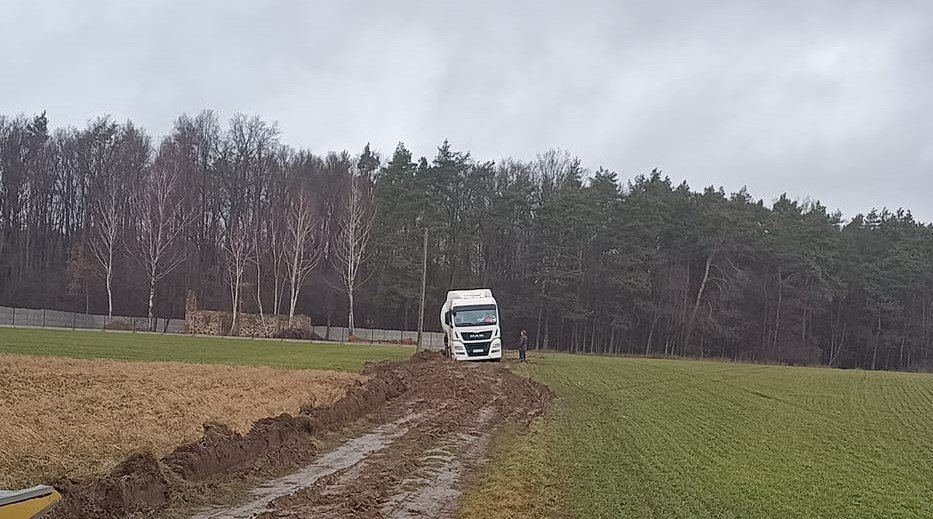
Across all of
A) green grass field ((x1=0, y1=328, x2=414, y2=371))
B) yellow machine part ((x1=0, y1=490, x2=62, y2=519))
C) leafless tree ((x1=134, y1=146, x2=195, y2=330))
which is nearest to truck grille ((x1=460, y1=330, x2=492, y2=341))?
green grass field ((x1=0, y1=328, x2=414, y2=371))

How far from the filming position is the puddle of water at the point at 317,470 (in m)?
9.88

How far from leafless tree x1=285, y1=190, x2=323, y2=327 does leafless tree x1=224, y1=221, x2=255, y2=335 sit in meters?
3.65

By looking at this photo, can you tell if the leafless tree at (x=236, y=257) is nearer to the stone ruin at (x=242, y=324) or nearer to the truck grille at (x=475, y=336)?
the stone ruin at (x=242, y=324)

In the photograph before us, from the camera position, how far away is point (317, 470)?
12.8 m

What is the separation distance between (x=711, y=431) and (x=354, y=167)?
71.6 metres

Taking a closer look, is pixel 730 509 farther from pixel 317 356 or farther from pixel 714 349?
pixel 714 349

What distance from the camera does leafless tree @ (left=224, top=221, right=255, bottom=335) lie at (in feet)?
227

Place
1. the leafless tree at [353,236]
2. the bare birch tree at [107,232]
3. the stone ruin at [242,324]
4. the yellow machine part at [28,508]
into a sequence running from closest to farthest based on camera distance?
the yellow machine part at [28,508], the stone ruin at [242,324], the bare birch tree at [107,232], the leafless tree at [353,236]

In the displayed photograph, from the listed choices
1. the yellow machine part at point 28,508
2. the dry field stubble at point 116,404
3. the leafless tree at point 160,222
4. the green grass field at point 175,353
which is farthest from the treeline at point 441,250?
the yellow machine part at point 28,508

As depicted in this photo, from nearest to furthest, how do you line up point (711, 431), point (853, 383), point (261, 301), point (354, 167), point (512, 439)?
point (512, 439) < point (711, 431) < point (853, 383) < point (261, 301) < point (354, 167)

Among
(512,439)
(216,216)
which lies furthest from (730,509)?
(216,216)

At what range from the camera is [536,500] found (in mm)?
10672

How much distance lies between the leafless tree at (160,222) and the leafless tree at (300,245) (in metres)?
9.89

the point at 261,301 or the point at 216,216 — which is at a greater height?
the point at 216,216
